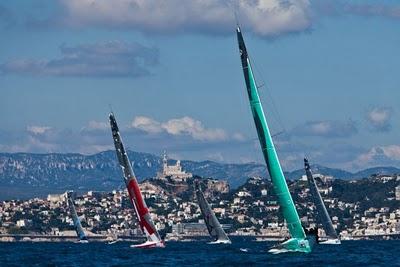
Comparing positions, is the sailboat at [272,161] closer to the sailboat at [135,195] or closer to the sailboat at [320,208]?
the sailboat at [135,195]

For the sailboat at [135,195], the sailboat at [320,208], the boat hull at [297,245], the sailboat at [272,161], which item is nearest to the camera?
the sailboat at [272,161]

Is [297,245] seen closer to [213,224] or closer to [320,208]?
[320,208]

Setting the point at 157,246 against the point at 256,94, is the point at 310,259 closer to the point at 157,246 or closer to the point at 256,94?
the point at 256,94

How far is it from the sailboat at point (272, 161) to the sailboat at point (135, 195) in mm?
33920

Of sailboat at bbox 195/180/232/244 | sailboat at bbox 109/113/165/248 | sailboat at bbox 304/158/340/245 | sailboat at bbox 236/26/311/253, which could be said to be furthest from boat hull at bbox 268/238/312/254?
sailboat at bbox 195/180/232/244

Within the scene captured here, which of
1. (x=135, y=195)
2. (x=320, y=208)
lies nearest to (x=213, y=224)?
(x=320, y=208)

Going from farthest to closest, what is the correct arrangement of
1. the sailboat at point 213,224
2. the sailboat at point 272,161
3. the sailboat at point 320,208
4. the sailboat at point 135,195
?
the sailboat at point 213,224
the sailboat at point 320,208
the sailboat at point 135,195
the sailboat at point 272,161

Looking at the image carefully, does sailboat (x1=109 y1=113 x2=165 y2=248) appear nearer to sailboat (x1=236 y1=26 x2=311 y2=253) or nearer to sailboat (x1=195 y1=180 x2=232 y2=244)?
sailboat (x1=236 y1=26 x2=311 y2=253)

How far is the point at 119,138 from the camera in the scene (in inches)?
4843

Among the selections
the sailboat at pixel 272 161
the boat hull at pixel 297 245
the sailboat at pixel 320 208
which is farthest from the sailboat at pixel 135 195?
the sailboat at pixel 320 208

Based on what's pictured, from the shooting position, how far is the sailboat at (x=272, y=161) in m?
86.1

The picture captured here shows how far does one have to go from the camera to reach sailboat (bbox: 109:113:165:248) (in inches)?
4769

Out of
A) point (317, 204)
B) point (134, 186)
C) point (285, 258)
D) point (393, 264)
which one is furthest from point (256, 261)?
point (317, 204)

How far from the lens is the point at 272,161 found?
287 ft
